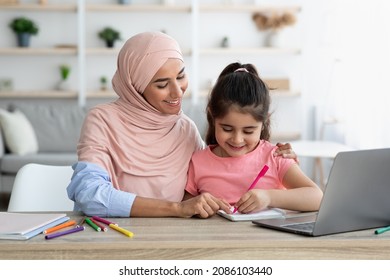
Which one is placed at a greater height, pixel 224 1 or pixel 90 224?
pixel 224 1

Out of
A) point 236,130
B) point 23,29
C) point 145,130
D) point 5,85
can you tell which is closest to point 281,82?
point 23,29

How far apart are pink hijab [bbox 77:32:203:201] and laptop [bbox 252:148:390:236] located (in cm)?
48

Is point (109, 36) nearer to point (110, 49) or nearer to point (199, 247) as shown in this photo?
point (110, 49)

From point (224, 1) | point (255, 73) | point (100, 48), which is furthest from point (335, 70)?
point (255, 73)

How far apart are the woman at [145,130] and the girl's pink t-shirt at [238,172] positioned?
4 cm

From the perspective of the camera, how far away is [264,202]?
167 cm

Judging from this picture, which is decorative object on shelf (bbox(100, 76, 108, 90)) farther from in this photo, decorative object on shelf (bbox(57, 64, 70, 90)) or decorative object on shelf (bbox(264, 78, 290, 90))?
decorative object on shelf (bbox(264, 78, 290, 90))

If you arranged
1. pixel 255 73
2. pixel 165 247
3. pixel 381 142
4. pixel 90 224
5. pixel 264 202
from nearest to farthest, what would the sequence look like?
1. pixel 165 247
2. pixel 90 224
3. pixel 264 202
4. pixel 255 73
5. pixel 381 142

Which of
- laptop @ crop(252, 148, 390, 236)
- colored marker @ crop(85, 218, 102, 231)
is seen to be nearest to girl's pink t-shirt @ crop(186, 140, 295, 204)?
laptop @ crop(252, 148, 390, 236)

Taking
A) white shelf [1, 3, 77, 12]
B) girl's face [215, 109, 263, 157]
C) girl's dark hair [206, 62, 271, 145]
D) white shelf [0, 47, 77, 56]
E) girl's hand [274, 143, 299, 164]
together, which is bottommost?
girl's hand [274, 143, 299, 164]

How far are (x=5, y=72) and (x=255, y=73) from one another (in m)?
4.94

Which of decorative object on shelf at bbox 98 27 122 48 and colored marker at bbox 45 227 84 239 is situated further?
decorative object on shelf at bbox 98 27 122 48

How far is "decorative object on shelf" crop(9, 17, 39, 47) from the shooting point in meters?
6.27
